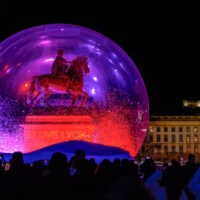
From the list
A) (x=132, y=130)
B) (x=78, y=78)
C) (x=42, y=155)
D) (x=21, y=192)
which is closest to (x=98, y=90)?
(x=78, y=78)

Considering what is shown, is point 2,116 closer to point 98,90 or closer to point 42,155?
point 42,155

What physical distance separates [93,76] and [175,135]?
80.8 m

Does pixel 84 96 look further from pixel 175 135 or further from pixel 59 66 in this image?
pixel 175 135

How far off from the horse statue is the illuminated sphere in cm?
13

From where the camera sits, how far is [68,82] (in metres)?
12.6

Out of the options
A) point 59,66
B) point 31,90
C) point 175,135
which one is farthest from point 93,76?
point 175,135

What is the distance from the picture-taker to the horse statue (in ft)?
41.0

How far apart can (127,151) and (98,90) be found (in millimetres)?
1845

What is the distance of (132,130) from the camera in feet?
41.9

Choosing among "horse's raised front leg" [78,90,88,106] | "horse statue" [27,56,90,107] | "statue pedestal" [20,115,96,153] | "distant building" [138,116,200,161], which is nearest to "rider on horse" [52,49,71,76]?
"horse statue" [27,56,90,107]

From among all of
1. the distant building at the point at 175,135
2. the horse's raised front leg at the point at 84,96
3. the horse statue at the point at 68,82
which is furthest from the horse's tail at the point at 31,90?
the distant building at the point at 175,135

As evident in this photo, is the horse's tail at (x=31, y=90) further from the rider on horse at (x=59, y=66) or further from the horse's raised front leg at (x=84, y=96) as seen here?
the horse's raised front leg at (x=84, y=96)

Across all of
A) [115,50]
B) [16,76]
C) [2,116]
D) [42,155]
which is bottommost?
[42,155]

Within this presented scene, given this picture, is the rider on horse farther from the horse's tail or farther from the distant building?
the distant building
